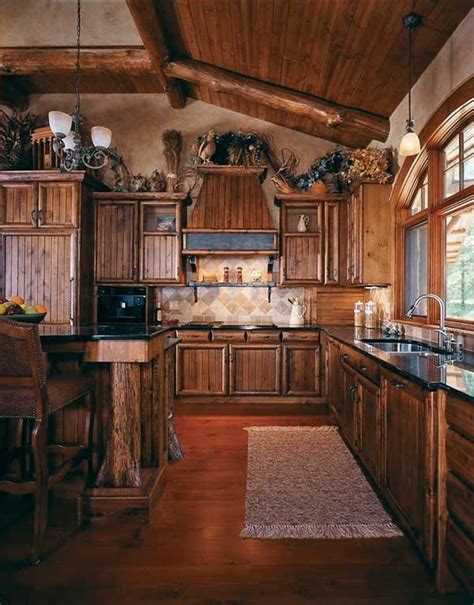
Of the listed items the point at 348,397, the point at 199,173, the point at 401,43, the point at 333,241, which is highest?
the point at 401,43

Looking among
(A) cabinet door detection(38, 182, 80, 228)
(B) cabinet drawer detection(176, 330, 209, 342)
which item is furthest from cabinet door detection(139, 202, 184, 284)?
(A) cabinet door detection(38, 182, 80, 228)

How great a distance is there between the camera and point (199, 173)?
4.96 m

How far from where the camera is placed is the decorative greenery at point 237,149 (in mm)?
4879

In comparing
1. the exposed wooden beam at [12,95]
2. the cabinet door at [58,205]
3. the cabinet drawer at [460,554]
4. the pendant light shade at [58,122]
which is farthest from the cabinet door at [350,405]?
the exposed wooden beam at [12,95]

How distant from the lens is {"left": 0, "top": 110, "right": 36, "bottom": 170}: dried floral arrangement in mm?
4574

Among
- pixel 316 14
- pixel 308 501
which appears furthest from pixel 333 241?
pixel 308 501

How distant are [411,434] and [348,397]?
1309mm

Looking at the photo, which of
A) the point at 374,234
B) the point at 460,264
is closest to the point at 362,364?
the point at 460,264

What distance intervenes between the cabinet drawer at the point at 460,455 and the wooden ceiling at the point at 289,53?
8.56 ft

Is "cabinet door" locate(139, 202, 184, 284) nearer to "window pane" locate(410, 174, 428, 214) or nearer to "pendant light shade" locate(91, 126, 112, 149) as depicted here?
"pendant light shade" locate(91, 126, 112, 149)

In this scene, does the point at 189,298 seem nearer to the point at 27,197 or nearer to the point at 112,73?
the point at 27,197

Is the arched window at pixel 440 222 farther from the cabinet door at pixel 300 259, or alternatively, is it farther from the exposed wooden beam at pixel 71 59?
the exposed wooden beam at pixel 71 59

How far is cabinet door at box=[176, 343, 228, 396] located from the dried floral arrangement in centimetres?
289

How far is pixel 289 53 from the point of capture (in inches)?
137
